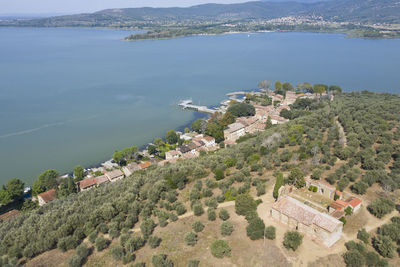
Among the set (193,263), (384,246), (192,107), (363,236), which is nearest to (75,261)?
(193,263)

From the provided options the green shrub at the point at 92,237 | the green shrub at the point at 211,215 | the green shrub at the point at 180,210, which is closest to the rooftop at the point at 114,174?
the green shrub at the point at 92,237

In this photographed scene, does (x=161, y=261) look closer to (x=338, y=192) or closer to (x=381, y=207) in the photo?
(x=338, y=192)

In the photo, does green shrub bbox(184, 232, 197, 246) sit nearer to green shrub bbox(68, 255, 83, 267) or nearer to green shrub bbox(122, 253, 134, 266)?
green shrub bbox(122, 253, 134, 266)

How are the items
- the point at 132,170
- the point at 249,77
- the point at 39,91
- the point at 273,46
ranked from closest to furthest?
the point at 132,170
the point at 39,91
the point at 249,77
the point at 273,46

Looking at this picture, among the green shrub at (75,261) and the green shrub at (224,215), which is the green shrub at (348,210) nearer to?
the green shrub at (224,215)

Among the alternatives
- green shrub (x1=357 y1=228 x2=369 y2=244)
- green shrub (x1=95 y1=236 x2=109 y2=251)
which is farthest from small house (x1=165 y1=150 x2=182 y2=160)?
green shrub (x1=357 y1=228 x2=369 y2=244)

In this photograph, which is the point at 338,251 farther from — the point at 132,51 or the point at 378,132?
the point at 132,51

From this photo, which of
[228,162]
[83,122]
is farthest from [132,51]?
[228,162]

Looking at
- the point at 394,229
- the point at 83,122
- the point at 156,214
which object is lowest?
the point at 83,122
